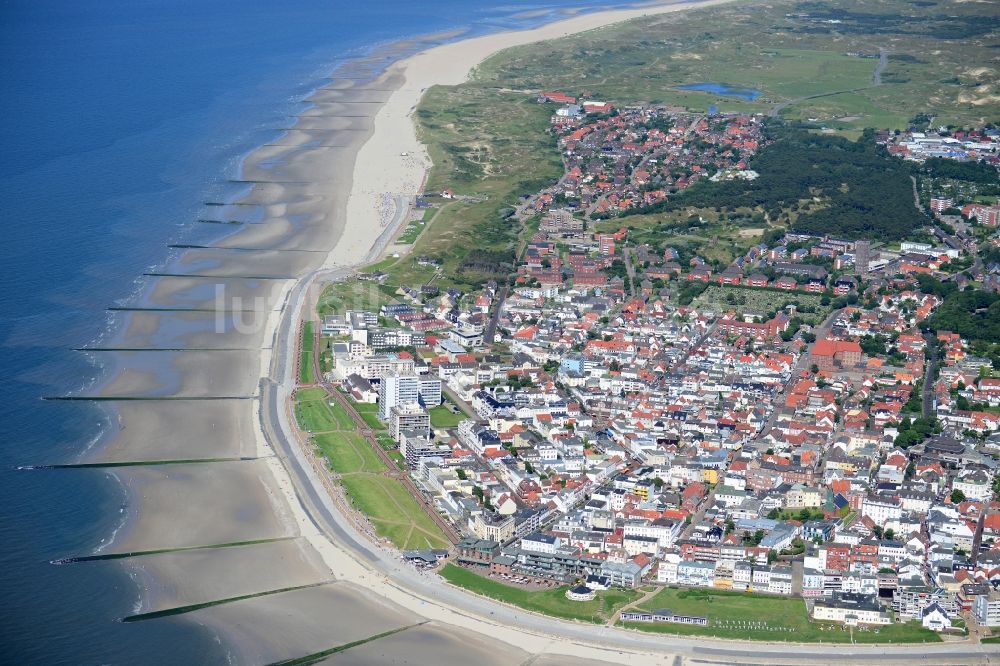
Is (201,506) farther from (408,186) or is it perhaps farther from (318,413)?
(408,186)

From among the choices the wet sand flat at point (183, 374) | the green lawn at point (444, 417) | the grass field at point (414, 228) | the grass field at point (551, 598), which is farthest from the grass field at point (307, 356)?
the grass field at point (551, 598)

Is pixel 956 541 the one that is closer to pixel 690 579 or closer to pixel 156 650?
pixel 690 579

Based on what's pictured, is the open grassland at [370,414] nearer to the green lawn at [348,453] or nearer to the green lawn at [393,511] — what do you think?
the green lawn at [348,453]

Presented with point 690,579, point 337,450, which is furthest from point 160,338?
point 690,579

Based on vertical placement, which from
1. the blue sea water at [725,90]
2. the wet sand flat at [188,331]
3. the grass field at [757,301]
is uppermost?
the wet sand flat at [188,331]

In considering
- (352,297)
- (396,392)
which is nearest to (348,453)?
(396,392)

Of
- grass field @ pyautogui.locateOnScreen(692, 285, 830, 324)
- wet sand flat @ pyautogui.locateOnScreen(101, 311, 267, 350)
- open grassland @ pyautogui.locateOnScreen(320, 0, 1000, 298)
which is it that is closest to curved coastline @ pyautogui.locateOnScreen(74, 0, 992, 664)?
wet sand flat @ pyautogui.locateOnScreen(101, 311, 267, 350)
